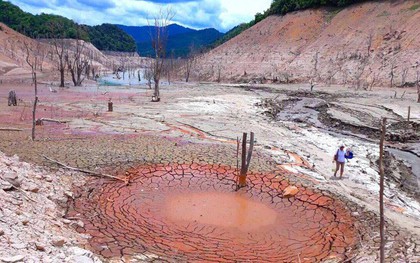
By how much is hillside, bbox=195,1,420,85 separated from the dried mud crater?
31684mm

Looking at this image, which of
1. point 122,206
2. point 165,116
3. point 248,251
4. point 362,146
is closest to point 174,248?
point 248,251

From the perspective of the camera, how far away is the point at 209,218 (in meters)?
8.12

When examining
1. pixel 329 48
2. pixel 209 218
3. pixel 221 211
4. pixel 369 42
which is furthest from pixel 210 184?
pixel 329 48

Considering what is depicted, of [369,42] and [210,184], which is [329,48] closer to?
[369,42]

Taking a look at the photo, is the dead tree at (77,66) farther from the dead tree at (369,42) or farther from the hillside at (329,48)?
the dead tree at (369,42)

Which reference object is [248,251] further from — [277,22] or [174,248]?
[277,22]

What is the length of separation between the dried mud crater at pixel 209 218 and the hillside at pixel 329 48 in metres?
31.7

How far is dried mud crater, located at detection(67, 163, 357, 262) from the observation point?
6.71 metres

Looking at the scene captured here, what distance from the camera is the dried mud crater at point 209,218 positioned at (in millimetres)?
6711

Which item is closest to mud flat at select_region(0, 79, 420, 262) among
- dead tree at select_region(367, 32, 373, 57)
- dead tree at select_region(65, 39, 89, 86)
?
dead tree at select_region(65, 39, 89, 86)

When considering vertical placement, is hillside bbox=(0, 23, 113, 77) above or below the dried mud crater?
above

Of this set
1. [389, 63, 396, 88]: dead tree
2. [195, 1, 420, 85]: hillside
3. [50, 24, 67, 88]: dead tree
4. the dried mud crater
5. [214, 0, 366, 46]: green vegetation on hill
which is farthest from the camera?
[214, 0, 366, 46]: green vegetation on hill

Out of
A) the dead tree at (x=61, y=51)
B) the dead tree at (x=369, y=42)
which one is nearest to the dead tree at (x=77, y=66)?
the dead tree at (x=61, y=51)

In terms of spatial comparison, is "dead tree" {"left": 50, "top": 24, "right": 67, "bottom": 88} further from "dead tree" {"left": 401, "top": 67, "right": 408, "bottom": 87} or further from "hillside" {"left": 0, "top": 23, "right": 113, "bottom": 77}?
"dead tree" {"left": 401, "top": 67, "right": 408, "bottom": 87}
